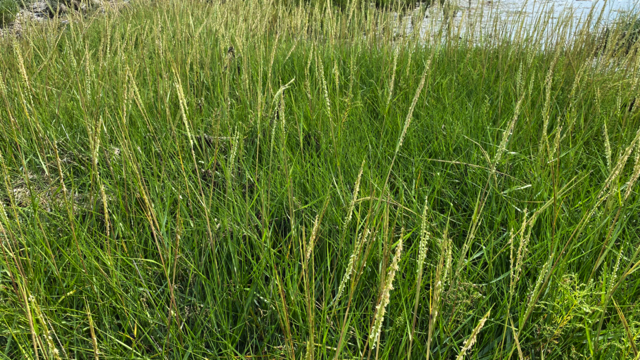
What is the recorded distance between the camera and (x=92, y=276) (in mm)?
1163

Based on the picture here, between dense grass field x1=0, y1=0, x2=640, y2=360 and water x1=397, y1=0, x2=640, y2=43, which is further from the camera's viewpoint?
water x1=397, y1=0, x2=640, y2=43

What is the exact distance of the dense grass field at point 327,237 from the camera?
97cm

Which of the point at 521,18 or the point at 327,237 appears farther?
the point at 521,18

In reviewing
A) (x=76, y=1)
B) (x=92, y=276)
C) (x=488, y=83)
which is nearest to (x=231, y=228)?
(x=92, y=276)

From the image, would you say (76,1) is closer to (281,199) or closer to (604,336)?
(281,199)

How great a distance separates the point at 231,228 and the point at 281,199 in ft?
0.82

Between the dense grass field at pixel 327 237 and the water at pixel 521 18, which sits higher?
the water at pixel 521 18

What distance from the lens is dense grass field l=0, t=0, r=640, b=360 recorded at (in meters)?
0.97

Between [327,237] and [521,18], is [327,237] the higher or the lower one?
the lower one

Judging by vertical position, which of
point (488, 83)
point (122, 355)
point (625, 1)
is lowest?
point (122, 355)

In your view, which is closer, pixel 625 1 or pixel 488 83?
pixel 488 83

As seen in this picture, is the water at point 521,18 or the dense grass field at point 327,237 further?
the water at point 521,18

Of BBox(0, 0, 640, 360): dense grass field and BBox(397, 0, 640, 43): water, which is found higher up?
BBox(397, 0, 640, 43): water

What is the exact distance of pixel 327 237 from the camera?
1.39m
